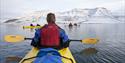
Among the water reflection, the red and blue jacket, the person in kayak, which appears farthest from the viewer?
the water reflection

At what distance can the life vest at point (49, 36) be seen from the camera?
862cm

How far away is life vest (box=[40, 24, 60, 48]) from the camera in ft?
28.3

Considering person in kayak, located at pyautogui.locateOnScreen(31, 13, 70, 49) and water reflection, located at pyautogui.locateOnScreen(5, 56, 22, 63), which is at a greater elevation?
person in kayak, located at pyautogui.locateOnScreen(31, 13, 70, 49)

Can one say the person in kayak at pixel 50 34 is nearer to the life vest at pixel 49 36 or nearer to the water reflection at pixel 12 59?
the life vest at pixel 49 36

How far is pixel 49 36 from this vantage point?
8.59 m

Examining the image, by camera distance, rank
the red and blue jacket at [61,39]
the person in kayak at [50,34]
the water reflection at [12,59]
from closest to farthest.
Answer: the person in kayak at [50,34]
the red and blue jacket at [61,39]
the water reflection at [12,59]

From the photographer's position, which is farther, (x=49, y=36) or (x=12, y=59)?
(x=12, y=59)

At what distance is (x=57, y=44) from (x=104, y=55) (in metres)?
5.27

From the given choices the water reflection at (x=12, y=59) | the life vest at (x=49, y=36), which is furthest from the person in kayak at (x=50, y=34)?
the water reflection at (x=12, y=59)

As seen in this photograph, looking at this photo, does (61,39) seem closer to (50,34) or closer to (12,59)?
(50,34)

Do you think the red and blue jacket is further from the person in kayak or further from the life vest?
the life vest

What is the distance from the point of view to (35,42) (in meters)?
9.30

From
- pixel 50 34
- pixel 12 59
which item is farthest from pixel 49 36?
pixel 12 59

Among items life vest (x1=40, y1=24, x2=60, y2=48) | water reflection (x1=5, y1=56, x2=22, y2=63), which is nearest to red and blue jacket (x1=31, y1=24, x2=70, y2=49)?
life vest (x1=40, y1=24, x2=60, y2=48)
